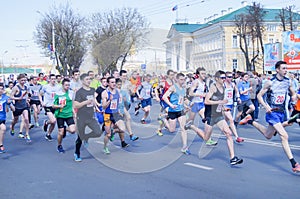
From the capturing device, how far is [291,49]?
1017 inches

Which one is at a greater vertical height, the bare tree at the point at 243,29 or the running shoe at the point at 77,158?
the bare tree at the point at 243,29

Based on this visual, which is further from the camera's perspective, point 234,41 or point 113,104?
point 234,41

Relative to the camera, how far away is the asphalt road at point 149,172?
20.1 feet

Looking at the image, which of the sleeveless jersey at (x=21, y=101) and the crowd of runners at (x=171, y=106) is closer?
the crowd of runners at (x=171, y=106)

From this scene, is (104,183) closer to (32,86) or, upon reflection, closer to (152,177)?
(152,177)

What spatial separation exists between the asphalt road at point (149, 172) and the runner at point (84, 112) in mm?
432

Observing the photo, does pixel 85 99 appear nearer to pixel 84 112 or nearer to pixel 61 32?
pixel 84 112

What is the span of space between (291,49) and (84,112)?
19.9 m

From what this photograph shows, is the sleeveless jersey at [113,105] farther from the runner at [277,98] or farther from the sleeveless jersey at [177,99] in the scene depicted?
the runner at [277,98]

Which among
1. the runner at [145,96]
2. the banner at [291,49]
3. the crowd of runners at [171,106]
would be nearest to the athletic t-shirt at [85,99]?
the crowd of runners at [171,106]

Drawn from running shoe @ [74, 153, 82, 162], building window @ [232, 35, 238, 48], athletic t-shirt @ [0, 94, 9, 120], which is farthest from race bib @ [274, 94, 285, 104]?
building window @ [232, 35, 238, 48]

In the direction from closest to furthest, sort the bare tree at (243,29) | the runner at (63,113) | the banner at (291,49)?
1. the runner at (63,113)
2. the banner at (291,49)
3. the bare tree at (243,29)

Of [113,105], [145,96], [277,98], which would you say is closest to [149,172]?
[113,105]

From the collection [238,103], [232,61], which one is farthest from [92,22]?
[238,103]
